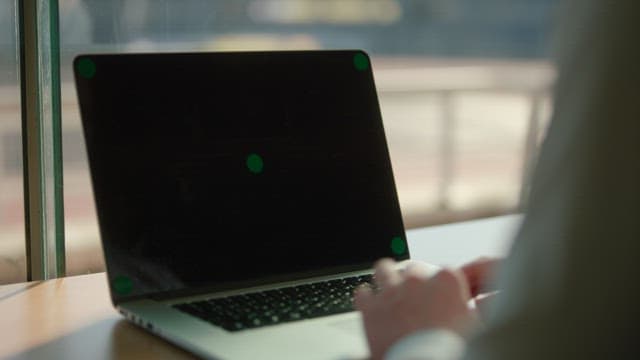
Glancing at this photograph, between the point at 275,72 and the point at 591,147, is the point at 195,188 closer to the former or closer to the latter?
the point at 275,72

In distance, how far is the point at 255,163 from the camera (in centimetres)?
101

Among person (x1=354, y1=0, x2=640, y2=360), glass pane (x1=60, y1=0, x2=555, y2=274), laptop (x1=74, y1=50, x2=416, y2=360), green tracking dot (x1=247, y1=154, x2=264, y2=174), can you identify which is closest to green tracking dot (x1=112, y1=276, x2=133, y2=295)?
laptop (x1=74, y1=50, x2=416, y2=360)

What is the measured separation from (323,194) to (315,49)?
0.17m

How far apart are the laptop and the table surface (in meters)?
0.02

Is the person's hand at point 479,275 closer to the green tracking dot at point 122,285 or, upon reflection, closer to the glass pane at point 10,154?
the green tracking dot at point 122,285

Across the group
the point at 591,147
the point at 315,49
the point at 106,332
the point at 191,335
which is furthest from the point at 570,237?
the point at 315,49

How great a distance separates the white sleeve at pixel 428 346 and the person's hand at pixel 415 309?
0.09ft

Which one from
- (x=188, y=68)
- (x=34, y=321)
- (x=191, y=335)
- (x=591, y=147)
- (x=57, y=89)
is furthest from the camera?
(x=57, y=89)

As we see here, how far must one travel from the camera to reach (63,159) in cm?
118

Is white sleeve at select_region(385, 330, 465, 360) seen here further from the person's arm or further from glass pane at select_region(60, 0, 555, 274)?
glass pane at select_region(60, 0, 555, 274)

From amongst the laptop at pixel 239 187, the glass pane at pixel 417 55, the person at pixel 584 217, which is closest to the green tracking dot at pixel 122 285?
the laptop at pixel 239 187

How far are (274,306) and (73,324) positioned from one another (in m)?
0.19

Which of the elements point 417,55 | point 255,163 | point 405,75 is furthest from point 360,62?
point 417,55

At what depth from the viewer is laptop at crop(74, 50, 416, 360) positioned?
0.89 metres
